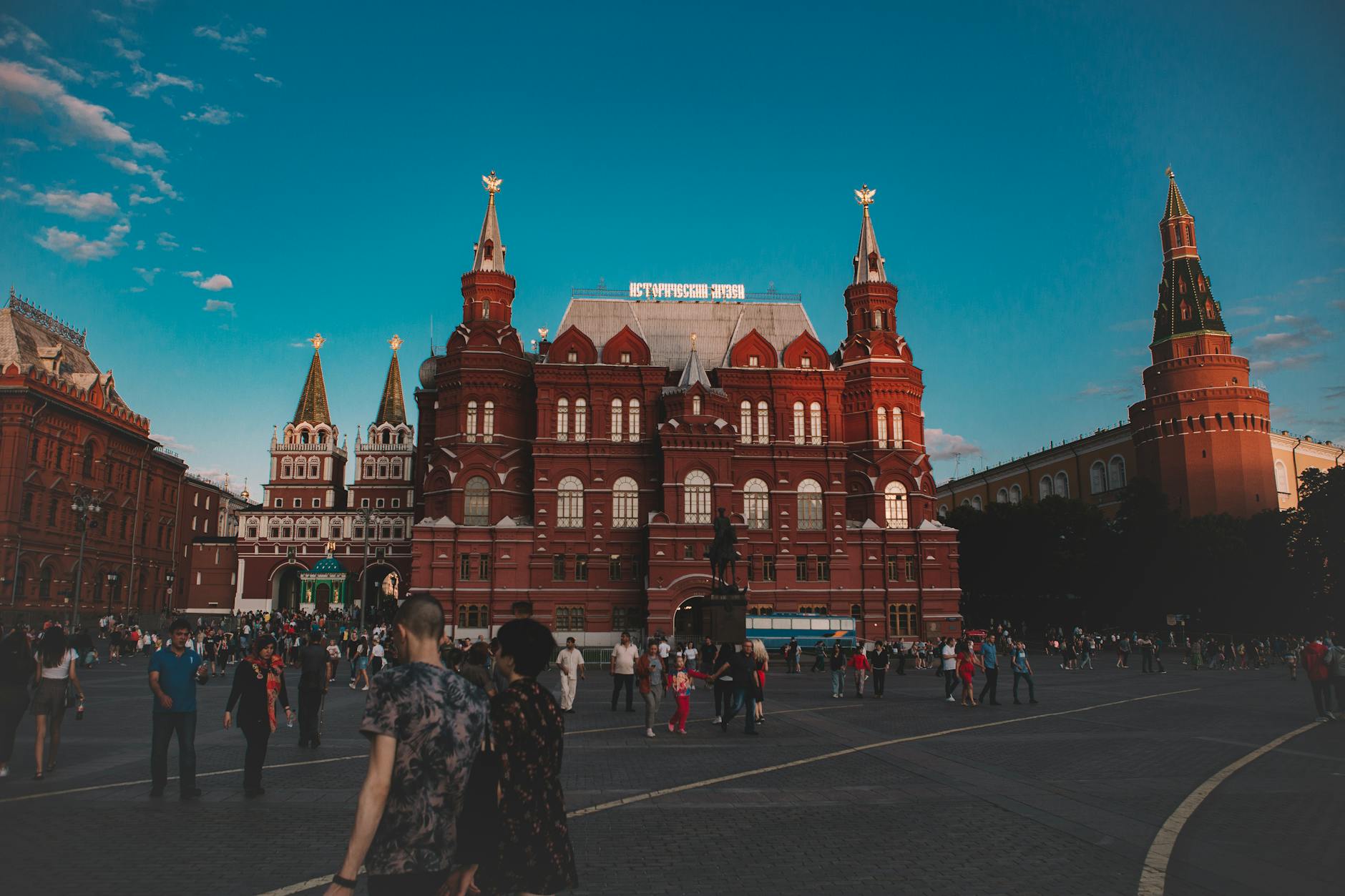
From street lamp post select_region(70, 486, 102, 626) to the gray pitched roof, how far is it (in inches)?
1246

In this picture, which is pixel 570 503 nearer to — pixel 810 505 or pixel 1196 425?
pixel 810 505

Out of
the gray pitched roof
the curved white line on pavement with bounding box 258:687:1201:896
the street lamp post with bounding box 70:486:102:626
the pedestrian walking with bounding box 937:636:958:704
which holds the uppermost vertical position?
the gray pitched roof

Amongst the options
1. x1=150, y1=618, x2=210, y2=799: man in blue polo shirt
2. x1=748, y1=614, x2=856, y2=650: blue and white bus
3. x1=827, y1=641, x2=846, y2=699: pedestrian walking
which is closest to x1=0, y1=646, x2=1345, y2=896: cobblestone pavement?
x1=150, y1=618, x2=210, y2=799: man in blue polo shirt

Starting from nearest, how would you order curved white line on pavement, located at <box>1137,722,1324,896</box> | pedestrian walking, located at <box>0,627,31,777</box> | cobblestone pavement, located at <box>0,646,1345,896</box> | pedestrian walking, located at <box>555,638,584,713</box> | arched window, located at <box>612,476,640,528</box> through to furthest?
curved white line on pavement, located at <box>1137,722,1324,896</box> < cobblestone pavement, located at <box>0,646,1345,896</box> < pedestrian walking, located at <box>0,627,31,777</box> < pedestrian walking, located at <box>555,638,584,713</box> < arched window, located at <box>612,476,640,528</box>

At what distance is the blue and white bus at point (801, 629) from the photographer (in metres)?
54.1

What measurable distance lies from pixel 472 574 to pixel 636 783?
48.2 meters

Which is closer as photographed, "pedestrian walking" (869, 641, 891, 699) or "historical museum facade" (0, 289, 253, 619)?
"pedestrian walking" (869, 641, 891, 699)

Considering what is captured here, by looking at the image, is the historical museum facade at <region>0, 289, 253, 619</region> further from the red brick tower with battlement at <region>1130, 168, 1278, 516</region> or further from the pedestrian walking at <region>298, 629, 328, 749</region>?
the red brick tower with battlement at <region>1130, 168, 1278, 516</region>

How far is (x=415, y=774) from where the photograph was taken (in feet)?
15.1

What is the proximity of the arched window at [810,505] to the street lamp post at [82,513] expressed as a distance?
41578mm

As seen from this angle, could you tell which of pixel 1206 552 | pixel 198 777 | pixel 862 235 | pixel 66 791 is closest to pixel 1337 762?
pixel 198 777

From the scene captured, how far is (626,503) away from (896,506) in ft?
62.1

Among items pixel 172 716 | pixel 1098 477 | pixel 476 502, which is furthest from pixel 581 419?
pixel 1098 477

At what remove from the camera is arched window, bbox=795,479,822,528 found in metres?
62.4
